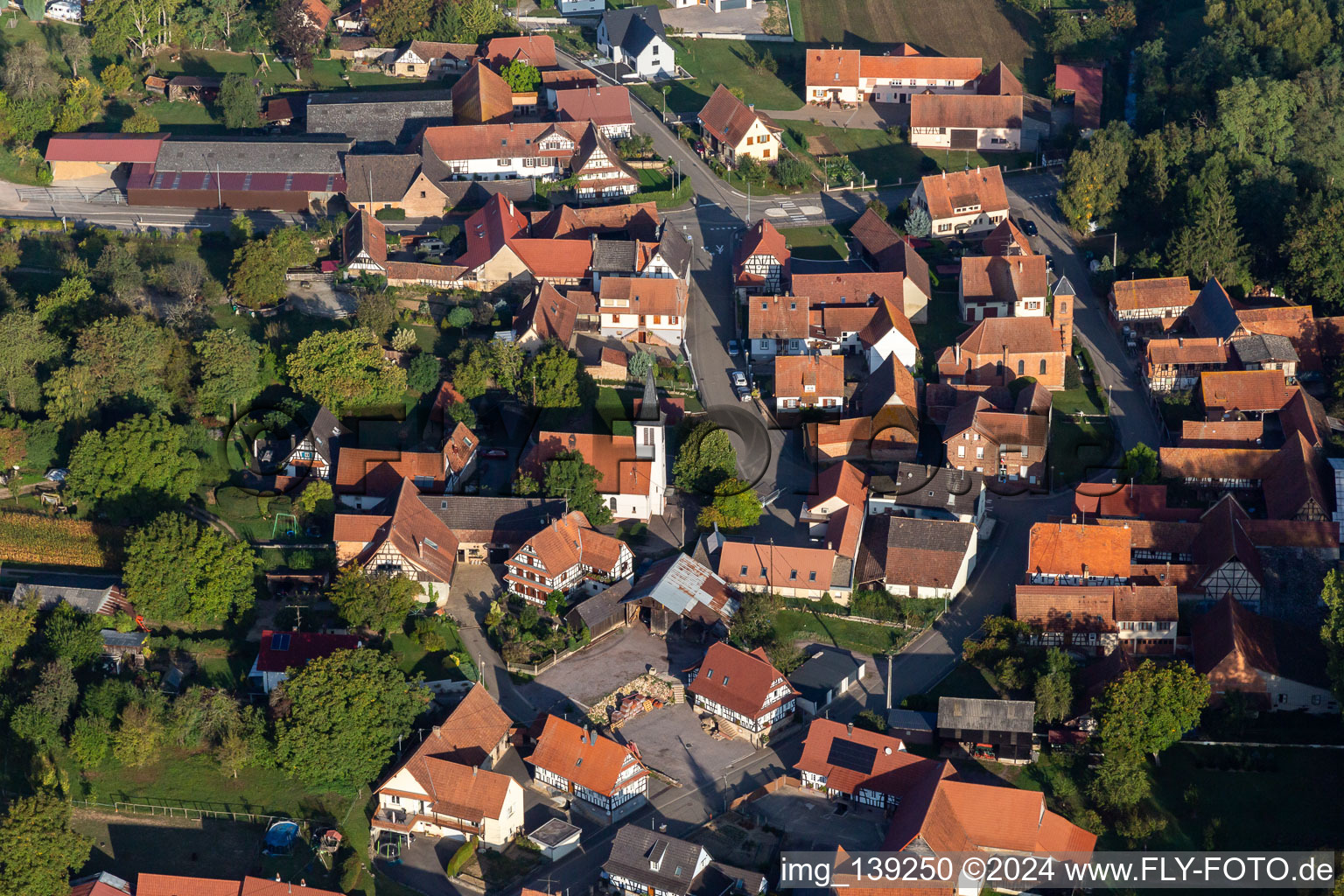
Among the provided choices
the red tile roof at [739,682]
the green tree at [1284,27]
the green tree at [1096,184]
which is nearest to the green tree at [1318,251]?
the green tree at [1096,184]

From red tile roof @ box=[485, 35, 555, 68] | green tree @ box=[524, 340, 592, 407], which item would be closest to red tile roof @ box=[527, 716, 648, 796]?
green tree @ box=[524, 340, 592, 407]

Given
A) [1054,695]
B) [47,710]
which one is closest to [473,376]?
[47,710]

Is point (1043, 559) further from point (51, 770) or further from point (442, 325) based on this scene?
point (51, 770)

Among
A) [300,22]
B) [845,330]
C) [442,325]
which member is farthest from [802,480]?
[300,22]

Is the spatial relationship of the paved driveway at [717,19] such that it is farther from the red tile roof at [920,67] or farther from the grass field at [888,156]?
the grass field at [888,156]

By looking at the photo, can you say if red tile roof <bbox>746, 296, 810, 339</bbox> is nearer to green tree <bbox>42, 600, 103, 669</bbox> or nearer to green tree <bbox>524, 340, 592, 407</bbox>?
green tree <bbox>524, 340, 592, 407</bbox>
